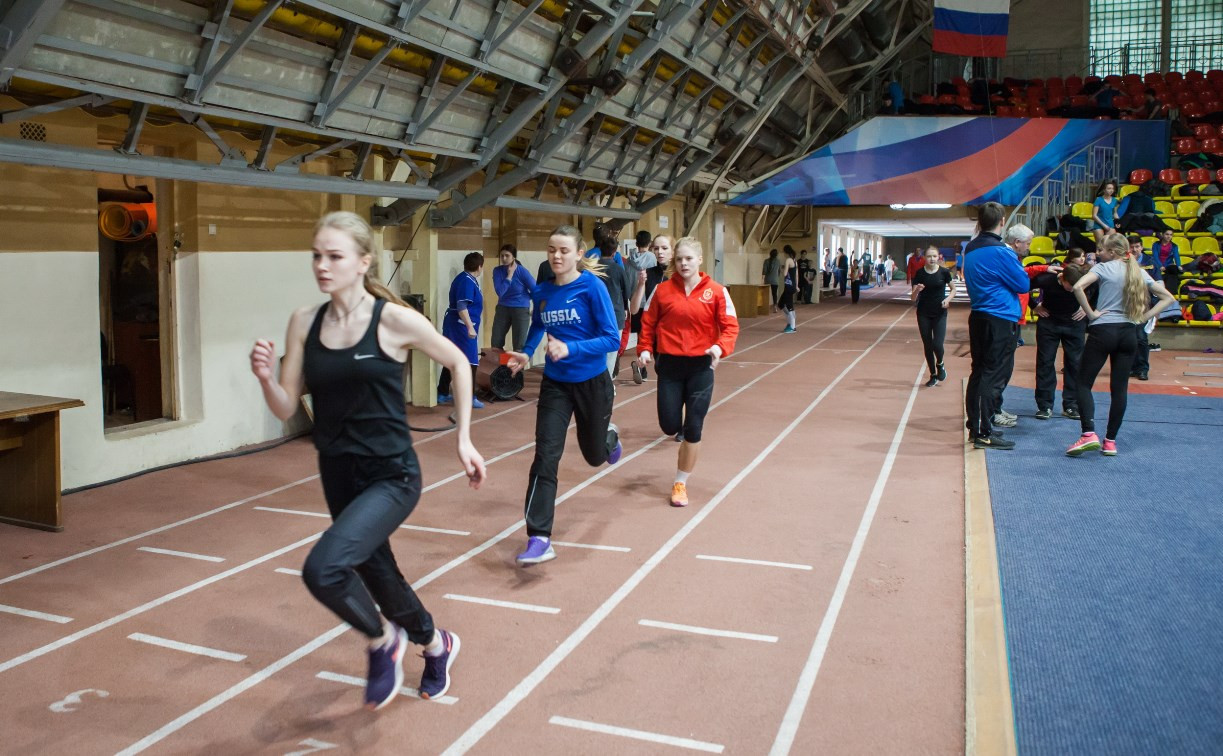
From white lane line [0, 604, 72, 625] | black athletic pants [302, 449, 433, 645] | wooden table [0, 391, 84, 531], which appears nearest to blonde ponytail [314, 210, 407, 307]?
black athletic pants [302, 449, 433, 645]

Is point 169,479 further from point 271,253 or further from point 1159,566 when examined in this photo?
point 1159,566

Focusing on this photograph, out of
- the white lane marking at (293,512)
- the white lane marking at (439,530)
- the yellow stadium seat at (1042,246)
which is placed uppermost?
the yellow stadium seat at (1042,246)

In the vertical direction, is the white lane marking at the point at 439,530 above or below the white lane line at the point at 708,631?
above

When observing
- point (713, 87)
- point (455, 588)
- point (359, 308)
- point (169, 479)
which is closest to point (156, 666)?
point (455, 588)

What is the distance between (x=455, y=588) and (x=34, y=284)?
4.03 metres

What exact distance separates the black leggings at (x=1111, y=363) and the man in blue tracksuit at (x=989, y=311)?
2.05ft

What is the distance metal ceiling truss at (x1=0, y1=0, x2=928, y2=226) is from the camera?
20.5ft

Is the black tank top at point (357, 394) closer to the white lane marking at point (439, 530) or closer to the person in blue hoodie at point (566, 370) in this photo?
the person in blue hoodie at point (566, 370)

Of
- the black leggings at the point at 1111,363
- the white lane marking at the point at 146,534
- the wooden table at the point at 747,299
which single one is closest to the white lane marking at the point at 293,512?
the white lane marking at the point at 146,534

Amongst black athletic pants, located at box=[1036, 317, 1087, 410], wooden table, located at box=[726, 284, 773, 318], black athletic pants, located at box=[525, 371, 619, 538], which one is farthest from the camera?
wooden table, located at box=[726, 284, 773, 318]

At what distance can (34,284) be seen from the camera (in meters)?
7.14

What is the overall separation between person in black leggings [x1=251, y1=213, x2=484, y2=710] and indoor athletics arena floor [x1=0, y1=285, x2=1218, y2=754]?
63 centimetres

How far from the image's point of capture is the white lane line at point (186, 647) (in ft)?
14.8

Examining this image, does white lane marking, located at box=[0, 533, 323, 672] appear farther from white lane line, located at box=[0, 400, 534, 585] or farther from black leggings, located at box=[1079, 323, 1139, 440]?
black leggings, located at box=[1079, 323, 1139, 440]
